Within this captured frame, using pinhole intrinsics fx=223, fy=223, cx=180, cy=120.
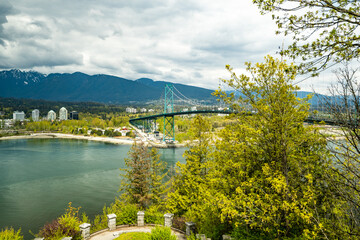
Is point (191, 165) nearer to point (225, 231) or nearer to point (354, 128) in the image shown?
point (225, 231)

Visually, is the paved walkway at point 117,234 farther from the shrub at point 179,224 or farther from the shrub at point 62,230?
the shrub at point 62,230

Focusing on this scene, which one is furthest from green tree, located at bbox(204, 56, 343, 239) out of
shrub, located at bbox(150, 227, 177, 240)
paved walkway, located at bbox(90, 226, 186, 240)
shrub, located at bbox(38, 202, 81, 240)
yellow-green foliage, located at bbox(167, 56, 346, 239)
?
shrub, located at bbox(38, 202, 81, 240)

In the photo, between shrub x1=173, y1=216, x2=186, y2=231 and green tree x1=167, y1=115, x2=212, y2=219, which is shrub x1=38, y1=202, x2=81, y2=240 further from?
green tree x1=167, y1=115, x2=212, y2=219

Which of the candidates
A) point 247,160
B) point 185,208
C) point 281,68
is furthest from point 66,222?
point 281,68

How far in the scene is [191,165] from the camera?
23.3ft

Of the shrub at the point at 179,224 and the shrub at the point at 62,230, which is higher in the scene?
the shrub at the point at 62,230

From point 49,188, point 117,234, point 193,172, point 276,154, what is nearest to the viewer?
point 276,154

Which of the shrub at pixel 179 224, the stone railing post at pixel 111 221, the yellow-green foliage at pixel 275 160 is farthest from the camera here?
the shrub at pixel 179 224

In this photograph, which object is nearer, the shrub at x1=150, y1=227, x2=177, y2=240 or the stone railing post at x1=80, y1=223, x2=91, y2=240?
the shrub at x1=150, y1=227, x2=177, y2=240

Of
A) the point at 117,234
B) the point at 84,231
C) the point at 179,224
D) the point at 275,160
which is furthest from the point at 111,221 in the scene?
the point at 275,160

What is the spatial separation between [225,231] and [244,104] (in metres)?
2.77

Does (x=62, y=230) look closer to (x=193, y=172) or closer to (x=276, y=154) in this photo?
(x=193, y=172)

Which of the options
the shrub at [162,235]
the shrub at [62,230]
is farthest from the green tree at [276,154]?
the shrub at [62,230]

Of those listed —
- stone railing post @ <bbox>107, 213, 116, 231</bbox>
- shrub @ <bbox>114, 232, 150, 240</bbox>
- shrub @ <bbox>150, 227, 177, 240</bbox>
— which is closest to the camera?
shrub @ <bbox>150, 227, 177, 240</bbox>
